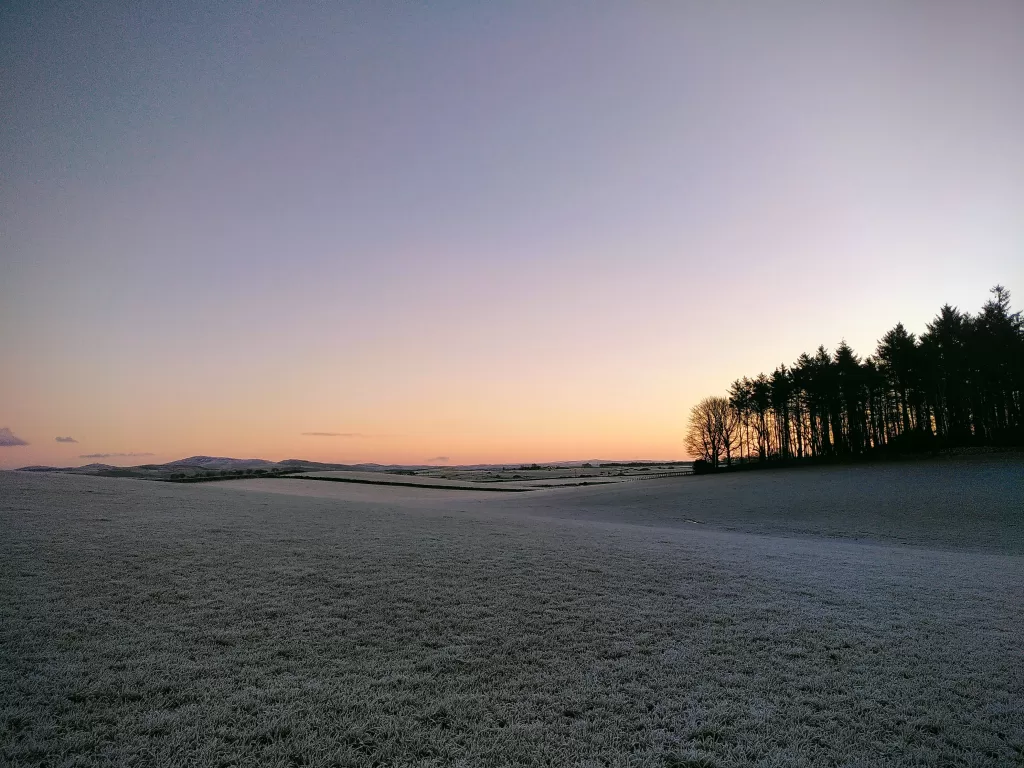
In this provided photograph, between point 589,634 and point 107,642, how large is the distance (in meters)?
7.22

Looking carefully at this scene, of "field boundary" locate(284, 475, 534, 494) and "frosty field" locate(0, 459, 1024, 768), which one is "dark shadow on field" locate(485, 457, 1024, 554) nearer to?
"frosty field" locate(0, 459, 1024, 768)

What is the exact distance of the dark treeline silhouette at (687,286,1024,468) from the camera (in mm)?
54000

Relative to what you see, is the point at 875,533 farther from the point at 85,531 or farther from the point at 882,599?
the point at 85,531

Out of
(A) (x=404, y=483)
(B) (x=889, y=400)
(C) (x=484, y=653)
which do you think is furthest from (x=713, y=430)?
(C) (x=484, y=653)

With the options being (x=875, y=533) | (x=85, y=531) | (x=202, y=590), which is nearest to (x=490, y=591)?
(x=202, y=590)

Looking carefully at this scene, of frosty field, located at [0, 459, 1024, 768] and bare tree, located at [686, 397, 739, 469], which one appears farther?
bare tree, located at [686, 397, 739, 469]

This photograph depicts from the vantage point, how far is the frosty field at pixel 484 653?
527cm

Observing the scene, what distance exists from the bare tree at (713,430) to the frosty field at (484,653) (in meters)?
66.9

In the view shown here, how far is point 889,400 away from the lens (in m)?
67.2

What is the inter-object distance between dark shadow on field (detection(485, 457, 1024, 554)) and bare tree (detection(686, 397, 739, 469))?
30759mm

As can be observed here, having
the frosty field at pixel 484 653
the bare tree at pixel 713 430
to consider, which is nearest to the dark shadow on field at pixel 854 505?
the frosty field at pixel 484 653

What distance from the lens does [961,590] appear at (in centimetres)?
1191

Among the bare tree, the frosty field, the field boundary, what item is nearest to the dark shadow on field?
the frosty field

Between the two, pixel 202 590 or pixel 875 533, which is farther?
pixel 875 533
